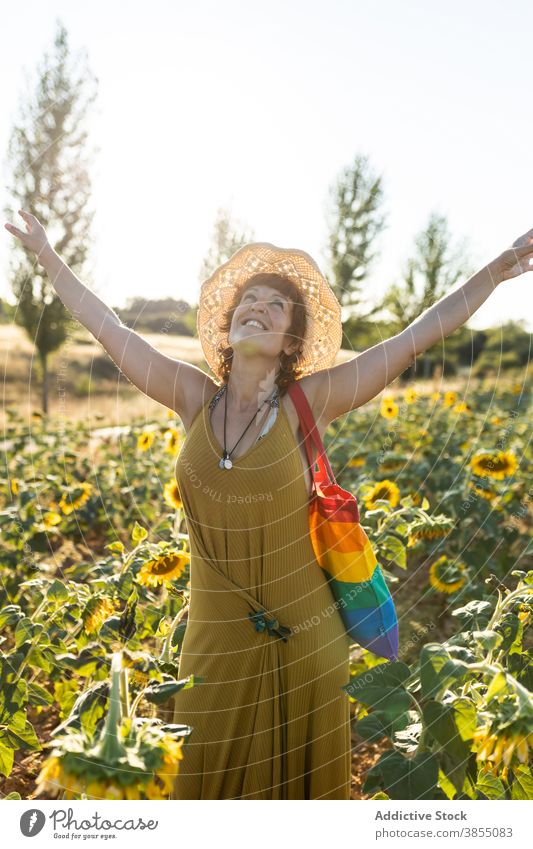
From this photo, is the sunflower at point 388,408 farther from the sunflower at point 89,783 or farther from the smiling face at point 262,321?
the sunflower at point 89,783

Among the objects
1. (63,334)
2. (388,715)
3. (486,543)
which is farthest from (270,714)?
(63,334)

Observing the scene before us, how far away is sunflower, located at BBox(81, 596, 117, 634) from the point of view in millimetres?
2133

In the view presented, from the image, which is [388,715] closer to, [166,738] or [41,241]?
[166,738]

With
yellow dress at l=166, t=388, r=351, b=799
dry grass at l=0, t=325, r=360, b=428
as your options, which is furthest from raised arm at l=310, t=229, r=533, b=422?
dry grass at l=0, t=325, r=360, b=428

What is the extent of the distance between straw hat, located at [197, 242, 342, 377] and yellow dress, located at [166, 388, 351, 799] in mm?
281

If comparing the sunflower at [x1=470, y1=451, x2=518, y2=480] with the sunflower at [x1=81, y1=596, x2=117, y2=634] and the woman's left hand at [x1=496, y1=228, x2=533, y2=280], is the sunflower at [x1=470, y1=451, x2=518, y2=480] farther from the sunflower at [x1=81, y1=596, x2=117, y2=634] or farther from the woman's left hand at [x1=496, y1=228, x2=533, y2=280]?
the sunflower at [x1=81, y1=596, x2=117, y2=634]

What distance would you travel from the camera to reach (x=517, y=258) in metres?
1.93

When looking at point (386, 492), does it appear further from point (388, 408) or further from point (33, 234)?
point (388, 408)

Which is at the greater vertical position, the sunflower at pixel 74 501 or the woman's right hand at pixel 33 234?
the woman's right hand at pixel 33 234

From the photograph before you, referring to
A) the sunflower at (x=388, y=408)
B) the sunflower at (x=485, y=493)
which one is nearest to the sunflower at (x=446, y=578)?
the sunflower at (x=485, y=493)

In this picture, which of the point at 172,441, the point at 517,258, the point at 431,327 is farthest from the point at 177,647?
the point at 172,441

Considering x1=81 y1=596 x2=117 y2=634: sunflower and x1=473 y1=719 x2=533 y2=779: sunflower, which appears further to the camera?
x1=81 y1=596 x2=117 y2=634: sunflower

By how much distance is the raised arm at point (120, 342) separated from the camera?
210cm

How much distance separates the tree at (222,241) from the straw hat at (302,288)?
1.78 feet
